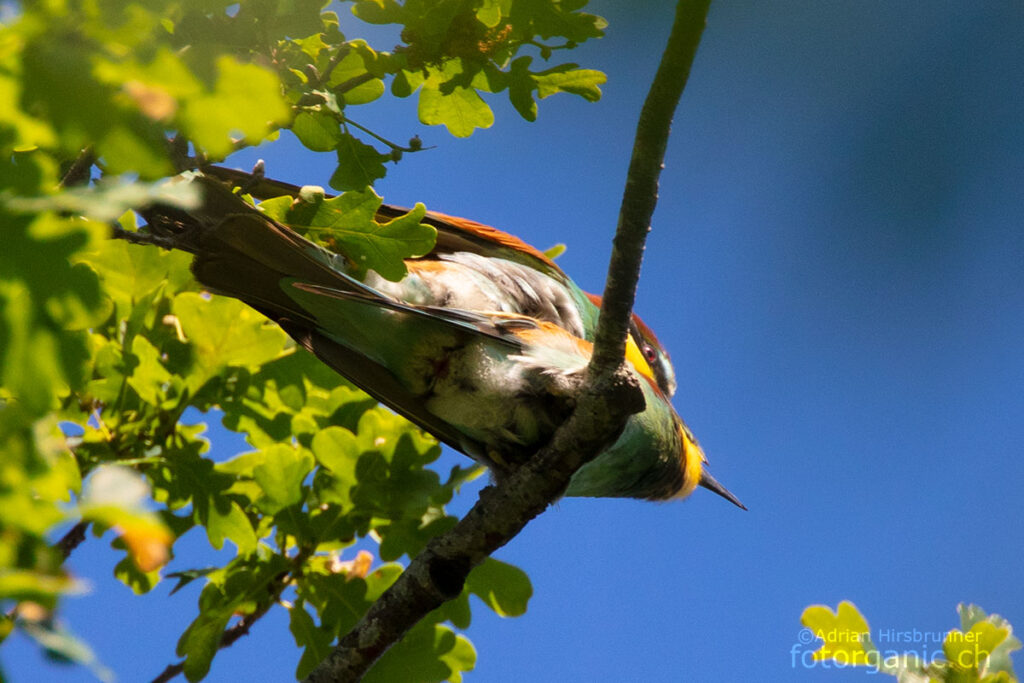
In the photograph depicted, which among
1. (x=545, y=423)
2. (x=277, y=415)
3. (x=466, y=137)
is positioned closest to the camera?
(x=466, y=137)

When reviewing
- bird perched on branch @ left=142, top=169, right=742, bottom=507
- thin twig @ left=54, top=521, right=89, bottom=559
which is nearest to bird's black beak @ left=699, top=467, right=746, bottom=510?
bird perched on branch @ left=142, top=169, right=742, bottom=507

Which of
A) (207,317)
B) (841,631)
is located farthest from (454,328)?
(841,631)

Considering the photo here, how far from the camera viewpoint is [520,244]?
2963mm

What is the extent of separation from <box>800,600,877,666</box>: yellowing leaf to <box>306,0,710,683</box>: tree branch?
658 mm

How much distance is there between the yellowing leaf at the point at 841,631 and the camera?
211 cm

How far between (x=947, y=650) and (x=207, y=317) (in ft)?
6.92

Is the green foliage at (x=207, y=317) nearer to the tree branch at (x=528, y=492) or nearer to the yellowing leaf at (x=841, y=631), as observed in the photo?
the tree branch at (x=528, y=492)

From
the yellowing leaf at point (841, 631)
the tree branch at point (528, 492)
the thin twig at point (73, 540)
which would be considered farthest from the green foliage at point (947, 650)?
the thin twig at point (73, 540)

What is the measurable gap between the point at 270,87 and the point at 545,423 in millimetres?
1925

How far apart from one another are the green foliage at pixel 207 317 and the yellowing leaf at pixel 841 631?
90 centimetres

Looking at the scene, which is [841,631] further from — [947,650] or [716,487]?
[716,487]

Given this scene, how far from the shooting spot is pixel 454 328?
259 centimetres

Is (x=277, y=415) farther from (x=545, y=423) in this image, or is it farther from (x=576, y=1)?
(x=576, y=1)

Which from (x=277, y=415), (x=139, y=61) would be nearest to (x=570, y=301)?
(x=277, y=415)
